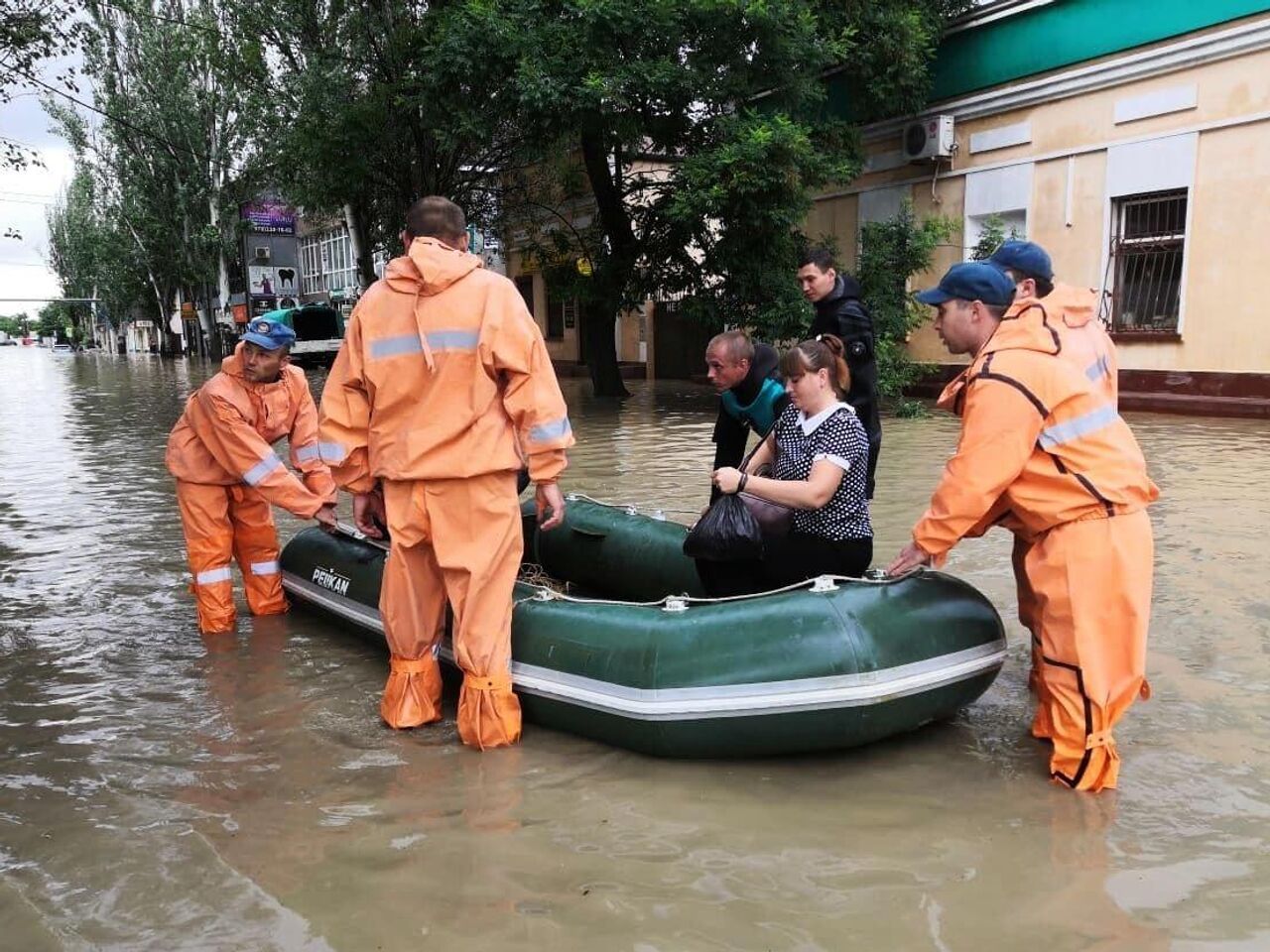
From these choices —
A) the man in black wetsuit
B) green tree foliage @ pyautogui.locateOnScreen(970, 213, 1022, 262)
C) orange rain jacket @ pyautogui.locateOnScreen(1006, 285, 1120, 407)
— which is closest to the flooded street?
orange rain jacket @ pyautogui.locateOnScreen(1006, 285, 1120, 407)

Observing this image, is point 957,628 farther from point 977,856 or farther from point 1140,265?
point 1140,265

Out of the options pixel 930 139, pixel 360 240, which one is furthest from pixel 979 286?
pixel 360 240

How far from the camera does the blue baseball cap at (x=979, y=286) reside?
3.25m

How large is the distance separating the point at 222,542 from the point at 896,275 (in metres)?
11.7

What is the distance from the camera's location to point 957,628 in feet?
10.8

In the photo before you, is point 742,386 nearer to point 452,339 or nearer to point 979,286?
point 979,286

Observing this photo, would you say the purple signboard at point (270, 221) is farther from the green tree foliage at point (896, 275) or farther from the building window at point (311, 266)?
the green tree foliage at point (896, 275)

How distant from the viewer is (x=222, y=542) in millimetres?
4949

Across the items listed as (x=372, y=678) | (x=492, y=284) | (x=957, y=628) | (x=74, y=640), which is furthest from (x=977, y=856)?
(x=74, y=640)

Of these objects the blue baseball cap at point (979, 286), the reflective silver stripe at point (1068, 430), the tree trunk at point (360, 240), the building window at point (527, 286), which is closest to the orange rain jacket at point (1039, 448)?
the reflective silver stripe at point (1068, 430)

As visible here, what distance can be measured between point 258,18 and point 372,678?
17.9 metres

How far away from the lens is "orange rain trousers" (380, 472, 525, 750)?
3.44 m

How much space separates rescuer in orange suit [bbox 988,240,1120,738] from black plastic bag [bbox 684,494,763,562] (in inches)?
35.8

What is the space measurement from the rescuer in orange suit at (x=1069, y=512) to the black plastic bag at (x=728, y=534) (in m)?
0.79
